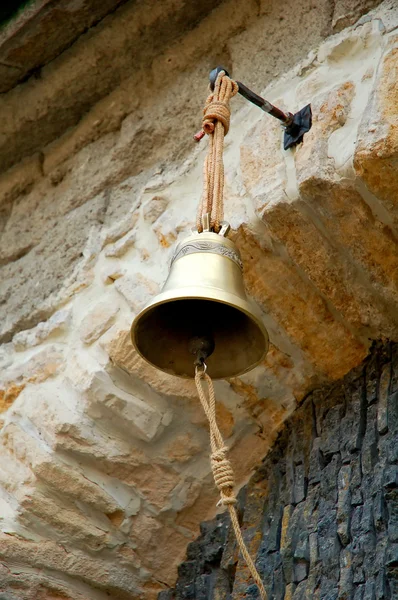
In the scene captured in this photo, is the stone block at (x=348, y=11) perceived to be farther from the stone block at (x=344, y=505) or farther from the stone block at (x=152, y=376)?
the stone block at (x=344, y=505)

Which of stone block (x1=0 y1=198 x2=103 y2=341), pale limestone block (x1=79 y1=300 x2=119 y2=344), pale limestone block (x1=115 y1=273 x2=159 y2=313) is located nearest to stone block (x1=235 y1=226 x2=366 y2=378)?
pale limestone block (x1=115 y1=273 x2=159 y2=313)

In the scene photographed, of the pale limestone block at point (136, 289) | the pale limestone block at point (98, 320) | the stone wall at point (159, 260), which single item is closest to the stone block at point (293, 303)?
the stone wall at point (159, 260)

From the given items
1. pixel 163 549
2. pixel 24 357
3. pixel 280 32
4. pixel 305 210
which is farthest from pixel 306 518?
pixel 280 32

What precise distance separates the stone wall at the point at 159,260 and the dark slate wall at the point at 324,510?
0.06 meters

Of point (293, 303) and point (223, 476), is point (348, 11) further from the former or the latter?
point (223, 476)

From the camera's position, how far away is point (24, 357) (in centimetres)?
246

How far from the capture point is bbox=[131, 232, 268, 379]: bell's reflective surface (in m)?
1.83

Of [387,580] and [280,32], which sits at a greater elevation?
[280,32]

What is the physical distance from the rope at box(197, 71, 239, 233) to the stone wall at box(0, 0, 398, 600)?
0.15 meters

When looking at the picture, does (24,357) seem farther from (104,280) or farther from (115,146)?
(115,146)

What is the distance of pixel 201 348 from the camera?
1905 millimetres

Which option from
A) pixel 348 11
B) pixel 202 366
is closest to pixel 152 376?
pixel 202 366

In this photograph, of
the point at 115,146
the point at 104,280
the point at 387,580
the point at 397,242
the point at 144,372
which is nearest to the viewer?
the point at 387,580

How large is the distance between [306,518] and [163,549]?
0.44 metres
